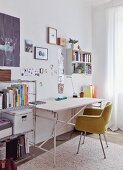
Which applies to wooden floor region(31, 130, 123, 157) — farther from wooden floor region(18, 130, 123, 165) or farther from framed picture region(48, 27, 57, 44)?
framed picture region(48, 27, 57, 44)

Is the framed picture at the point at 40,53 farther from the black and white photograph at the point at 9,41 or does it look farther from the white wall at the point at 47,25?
the black and white photograph at the point at 9,41

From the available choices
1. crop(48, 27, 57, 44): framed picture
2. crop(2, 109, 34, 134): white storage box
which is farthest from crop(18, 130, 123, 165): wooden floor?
crop(48, 27, 57, 44): framed picture

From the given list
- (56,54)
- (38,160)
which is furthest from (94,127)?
(56,54)

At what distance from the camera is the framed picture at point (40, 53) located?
3.31 m

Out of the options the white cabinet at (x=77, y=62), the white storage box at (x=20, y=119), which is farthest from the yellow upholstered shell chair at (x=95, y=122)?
the white cabinet at (x=77, y=62)

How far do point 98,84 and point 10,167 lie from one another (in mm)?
3043

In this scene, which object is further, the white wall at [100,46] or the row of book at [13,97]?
the white wall at [100,46]

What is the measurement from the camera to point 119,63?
431 centimetres

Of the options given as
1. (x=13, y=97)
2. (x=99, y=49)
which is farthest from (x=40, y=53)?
(x=99, y=49)

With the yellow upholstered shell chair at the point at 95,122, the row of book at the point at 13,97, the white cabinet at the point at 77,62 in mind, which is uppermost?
the white cabinet at the point at 77,62

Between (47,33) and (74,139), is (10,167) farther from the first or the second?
(47,33)

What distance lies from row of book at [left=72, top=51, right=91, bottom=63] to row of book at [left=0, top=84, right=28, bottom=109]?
1.64 m

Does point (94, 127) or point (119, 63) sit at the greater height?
point (119, 63)

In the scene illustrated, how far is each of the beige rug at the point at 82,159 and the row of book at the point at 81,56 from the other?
5.57 feet
